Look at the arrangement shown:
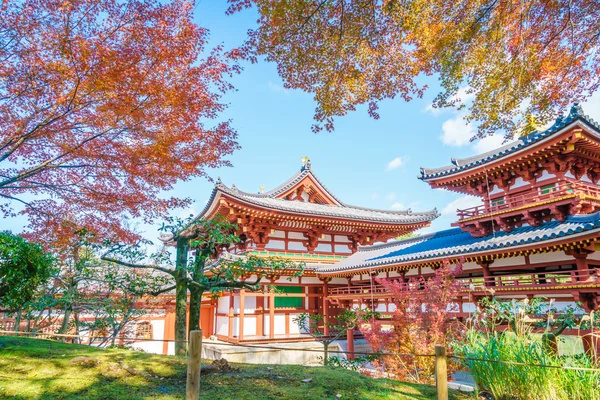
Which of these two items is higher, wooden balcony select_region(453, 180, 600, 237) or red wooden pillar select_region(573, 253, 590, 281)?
wooden balcony select_region(453, 180, 600, 237)

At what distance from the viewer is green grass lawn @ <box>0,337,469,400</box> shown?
354cm

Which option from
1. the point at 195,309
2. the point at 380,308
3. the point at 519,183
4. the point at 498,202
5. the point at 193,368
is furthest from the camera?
the point at 380,308

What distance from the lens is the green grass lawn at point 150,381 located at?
11.6 feet

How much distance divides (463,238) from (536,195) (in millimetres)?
3107

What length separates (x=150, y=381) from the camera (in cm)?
400

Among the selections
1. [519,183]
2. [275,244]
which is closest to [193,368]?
[519,183]

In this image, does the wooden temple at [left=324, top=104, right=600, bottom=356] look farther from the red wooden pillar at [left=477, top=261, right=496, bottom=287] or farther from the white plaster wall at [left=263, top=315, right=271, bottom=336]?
the white plaster wall at [left=263, top=315, right=271, bottom=336]

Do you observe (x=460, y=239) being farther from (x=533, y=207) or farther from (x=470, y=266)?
(x=533, y=207)

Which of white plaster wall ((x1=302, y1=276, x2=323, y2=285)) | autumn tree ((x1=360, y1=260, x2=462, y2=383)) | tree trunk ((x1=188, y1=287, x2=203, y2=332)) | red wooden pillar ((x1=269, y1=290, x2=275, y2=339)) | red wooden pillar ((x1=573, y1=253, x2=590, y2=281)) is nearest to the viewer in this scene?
tree trunk ((x1=188, y1=287, x2=203, y2=332))

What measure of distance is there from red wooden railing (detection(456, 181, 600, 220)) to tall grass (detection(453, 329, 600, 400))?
682 centimetres

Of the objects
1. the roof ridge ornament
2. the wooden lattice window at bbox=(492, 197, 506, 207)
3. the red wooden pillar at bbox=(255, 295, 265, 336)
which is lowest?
the red wooden pillar at bbox=(255, 295, 265, 336)

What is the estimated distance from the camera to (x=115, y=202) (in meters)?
6.98

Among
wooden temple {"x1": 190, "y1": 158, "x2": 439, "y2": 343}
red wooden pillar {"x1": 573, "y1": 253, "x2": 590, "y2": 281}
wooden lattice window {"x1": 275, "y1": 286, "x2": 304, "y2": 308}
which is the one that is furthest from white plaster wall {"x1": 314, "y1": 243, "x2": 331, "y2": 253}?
red wooden pillar {"x1": 573, "y1": 253, "x2": 590, "y2": 281}

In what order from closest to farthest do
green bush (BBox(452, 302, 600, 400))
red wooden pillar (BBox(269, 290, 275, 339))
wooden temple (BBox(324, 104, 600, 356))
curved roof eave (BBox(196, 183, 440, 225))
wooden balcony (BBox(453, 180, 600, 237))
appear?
green bush (BBox(452, 302, 600, 400))
wooden temple (BBox(324, 104, 600, 356))
wooden balcony (BBox(453, 180, 600, 237))
red wooden pillar (BBox(269, 290, 275, 339))
curved roof eave (BBox(196, 183, 440, 225))
